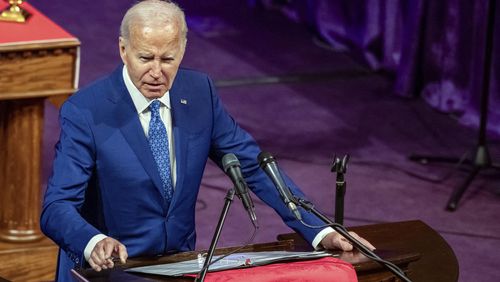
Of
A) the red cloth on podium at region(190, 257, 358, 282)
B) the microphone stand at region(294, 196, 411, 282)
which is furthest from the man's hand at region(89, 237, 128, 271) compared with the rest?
the microphone stand at region(294, 196, 411, 282)

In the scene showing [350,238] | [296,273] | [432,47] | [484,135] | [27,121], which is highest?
[350,238]

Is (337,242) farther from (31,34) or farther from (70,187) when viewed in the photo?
(31,34)

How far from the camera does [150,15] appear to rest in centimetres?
361

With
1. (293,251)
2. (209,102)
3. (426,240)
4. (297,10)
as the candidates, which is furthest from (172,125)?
(297,10)

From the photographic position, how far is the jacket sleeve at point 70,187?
3617mm

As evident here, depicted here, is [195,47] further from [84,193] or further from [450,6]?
[84,193]

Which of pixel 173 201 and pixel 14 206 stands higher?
pixel 173 201

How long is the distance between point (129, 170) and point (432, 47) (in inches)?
199

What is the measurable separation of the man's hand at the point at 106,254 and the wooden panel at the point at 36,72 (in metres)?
2.11

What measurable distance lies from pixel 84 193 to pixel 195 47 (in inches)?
242

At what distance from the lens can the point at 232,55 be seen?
9750mm

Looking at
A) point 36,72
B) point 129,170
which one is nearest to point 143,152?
point 129,170

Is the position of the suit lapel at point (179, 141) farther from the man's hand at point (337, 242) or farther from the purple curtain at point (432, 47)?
Result: the purple curtain at point (432, 47)

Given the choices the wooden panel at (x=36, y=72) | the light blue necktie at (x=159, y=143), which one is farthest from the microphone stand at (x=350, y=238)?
the wooden panel at (x=36, y=72)
